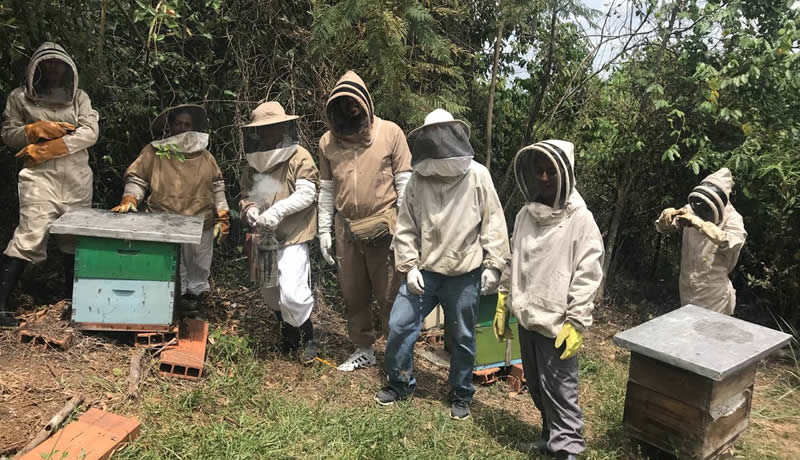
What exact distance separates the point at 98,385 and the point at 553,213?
2753 millimetres

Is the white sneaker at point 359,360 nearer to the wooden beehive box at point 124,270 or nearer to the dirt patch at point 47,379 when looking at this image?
the wooden beehive box at point 124,270

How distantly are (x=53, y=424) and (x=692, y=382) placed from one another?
3187 millimetres

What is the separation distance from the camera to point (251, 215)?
13.7 ft

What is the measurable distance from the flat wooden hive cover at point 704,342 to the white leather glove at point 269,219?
219 cm

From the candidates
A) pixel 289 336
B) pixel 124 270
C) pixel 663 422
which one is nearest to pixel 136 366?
pixel 124 270

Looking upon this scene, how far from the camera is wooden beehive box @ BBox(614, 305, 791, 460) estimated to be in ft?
10.1

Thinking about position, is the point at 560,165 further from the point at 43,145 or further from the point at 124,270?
the point at 43,145

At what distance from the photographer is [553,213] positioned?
321cm

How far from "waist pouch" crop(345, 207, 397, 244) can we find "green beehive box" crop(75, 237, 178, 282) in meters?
1.13

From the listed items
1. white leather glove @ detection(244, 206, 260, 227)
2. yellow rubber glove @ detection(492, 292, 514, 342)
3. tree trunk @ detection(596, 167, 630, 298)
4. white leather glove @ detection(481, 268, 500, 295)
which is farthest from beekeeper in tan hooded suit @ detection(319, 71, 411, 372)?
tree trunk @ detection(596, 167, 630, 298)

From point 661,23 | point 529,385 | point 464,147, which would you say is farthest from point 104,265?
point 661,23

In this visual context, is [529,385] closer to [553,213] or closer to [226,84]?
[553,213]

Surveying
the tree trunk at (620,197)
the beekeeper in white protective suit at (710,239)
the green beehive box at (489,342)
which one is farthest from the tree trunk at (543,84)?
the green beehive box at (489,342)

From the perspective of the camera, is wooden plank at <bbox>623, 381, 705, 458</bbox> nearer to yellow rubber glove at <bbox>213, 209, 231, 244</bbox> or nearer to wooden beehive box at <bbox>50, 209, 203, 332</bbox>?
wooden beehive box at <bbox>50, 209, 203, 332</bbox>
